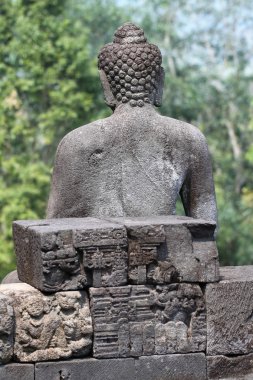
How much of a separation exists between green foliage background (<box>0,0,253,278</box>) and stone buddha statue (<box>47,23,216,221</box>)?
477 inches

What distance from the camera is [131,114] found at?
8391mm

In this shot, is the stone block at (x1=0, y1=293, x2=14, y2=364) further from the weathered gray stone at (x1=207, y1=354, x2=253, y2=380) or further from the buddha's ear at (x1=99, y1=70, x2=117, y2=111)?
the buddha's ear at (x1=99, y1=70, x2=117, y2=111)

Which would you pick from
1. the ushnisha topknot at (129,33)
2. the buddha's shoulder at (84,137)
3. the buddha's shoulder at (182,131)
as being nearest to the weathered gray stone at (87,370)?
the buddha's shoulder at (84,137)

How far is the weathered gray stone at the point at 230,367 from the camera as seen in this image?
770 centimetres

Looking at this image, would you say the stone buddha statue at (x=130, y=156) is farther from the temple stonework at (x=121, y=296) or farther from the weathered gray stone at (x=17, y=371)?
the weathered gray stone at (x=17, y=371)

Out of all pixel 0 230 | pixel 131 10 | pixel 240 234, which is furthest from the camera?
pixel 131 10

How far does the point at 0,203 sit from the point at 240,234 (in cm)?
809

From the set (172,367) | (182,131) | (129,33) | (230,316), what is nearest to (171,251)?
(230,316)

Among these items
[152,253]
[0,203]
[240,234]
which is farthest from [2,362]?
[240,234]

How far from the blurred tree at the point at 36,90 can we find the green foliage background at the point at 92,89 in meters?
0.02

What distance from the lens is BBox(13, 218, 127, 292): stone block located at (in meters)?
7.34

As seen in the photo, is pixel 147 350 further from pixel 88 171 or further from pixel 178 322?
pixel 88 171

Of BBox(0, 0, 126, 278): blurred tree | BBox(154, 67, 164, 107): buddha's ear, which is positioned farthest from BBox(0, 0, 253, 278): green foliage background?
BBox(154, 67, 164, 107): buddha's ear

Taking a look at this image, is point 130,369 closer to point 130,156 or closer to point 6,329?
point 6,329
